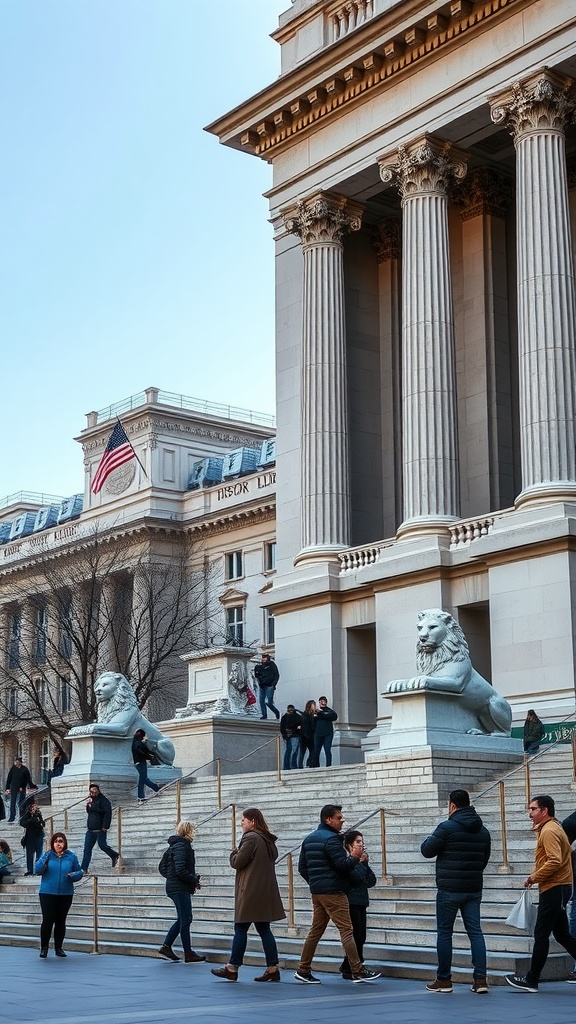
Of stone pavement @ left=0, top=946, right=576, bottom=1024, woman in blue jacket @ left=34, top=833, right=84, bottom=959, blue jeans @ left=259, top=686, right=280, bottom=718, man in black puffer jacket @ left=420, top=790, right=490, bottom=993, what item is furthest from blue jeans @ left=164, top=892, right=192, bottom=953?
blue jeans @ left=259, top=686, right=280, bottom=718

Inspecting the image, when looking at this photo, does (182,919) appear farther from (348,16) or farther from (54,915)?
(348,16)

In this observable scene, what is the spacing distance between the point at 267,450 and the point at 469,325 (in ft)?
124

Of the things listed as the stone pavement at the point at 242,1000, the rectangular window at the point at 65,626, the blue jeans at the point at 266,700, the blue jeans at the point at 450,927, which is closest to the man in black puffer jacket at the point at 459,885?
the blue jeans at the point at 450,927

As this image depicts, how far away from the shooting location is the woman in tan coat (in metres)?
14.6

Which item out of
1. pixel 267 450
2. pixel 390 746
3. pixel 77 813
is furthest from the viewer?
pixel 267 450

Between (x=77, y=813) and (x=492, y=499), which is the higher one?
(x=492, y=499)

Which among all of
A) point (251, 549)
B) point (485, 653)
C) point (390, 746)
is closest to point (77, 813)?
point (390, 746)

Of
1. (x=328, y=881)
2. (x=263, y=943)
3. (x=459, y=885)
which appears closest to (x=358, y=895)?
(x=328, y=881)

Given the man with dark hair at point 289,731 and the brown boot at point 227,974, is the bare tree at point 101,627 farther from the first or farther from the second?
the brown boot at point 227,974

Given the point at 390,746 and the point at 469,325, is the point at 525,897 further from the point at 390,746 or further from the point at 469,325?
the point at 469,325

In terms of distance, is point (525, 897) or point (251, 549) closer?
point (525, 897)

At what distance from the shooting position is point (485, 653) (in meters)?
33.6

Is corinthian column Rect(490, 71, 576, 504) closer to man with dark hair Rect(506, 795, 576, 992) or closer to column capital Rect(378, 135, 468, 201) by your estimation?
column capital Rect(378, 135, 468, 201)

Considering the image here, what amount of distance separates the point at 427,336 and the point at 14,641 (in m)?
30.2
